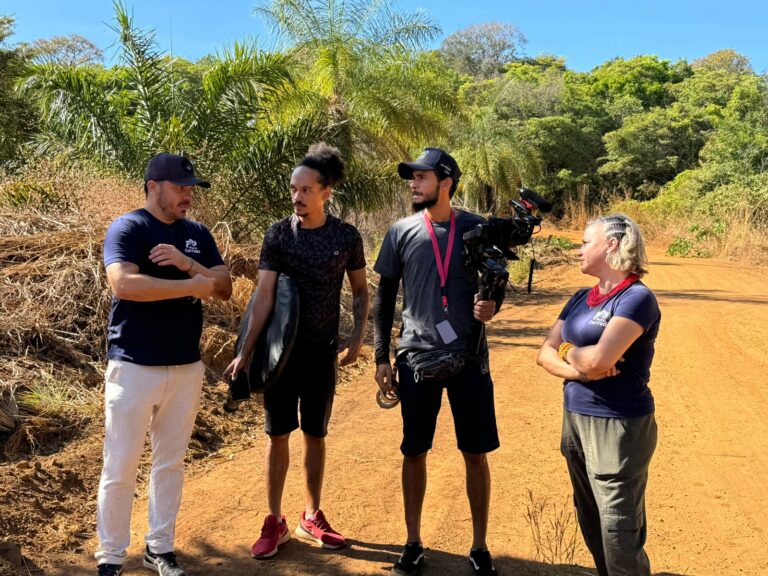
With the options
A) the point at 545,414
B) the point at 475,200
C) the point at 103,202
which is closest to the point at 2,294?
the point at 103,202

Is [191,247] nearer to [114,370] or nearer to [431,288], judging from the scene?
[114,370]

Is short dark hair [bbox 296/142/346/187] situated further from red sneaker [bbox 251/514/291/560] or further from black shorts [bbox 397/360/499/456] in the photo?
red sneaker [bbox 251/514/291/560]

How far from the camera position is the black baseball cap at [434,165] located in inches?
159

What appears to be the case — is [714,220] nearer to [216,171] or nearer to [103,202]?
[216,171]

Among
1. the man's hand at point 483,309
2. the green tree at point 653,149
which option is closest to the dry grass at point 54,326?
the man's hand at point 483,309

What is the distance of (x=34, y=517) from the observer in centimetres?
478

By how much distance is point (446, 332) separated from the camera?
3900 mm

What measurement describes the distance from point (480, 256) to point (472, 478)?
117 centimetres

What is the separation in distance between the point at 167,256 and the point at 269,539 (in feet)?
5.61

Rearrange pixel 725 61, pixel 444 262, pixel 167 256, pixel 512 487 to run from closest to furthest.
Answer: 1. pixel 167 256
2. pixel 444 262
3. pixel 512 487
4. pixel 725 61

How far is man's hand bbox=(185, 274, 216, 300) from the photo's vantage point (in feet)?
12.3

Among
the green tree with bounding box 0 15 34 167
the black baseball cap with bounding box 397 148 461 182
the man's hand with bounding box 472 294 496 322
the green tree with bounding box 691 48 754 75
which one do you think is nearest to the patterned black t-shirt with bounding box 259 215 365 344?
the black baseball cap with bounding box 397 148 461 182

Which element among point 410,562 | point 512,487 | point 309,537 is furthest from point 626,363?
point 512,487

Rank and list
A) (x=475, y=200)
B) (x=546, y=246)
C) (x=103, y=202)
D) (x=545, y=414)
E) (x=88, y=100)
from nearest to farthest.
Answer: (x=545, y=414) → (x=103, y=202) → (x=88, y=100) → (x=546, y=246) → (x=475, y=200)
